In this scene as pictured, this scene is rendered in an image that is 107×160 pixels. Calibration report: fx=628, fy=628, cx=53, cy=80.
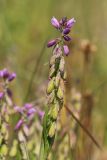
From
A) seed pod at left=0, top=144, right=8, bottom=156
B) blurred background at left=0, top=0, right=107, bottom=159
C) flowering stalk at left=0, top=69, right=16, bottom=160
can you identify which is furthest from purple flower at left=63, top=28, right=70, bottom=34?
blurred background at left=0, top=0, right=107, bottom=159

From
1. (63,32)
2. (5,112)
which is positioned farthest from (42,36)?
(63,32)

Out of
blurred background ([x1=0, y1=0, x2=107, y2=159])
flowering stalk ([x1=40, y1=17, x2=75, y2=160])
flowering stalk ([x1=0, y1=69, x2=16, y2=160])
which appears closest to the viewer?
flowering stalk ([x1=40, y1=17, x2=75, y2=160])

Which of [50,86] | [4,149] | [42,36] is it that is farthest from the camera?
[42,36]

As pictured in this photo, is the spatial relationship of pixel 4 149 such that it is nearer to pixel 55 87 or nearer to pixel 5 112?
pixel 5 112

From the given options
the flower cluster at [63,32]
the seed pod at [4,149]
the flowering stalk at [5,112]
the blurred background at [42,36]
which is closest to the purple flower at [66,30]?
the flower cluster at [63,32]

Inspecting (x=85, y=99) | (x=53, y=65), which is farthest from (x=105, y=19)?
(x=53, y=65)

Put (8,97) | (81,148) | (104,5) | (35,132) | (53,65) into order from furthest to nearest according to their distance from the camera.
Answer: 1. (104,5)
2. (81,148)
3. (35,132)
4. (8,97)
5. (53,65)

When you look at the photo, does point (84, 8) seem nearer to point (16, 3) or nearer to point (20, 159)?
point (16, 3)

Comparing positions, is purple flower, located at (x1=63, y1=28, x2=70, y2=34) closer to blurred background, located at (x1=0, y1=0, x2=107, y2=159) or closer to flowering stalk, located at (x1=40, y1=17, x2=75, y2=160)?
flowering stalk, located at (x1=40, y1=17, x2=75, y2=160)
